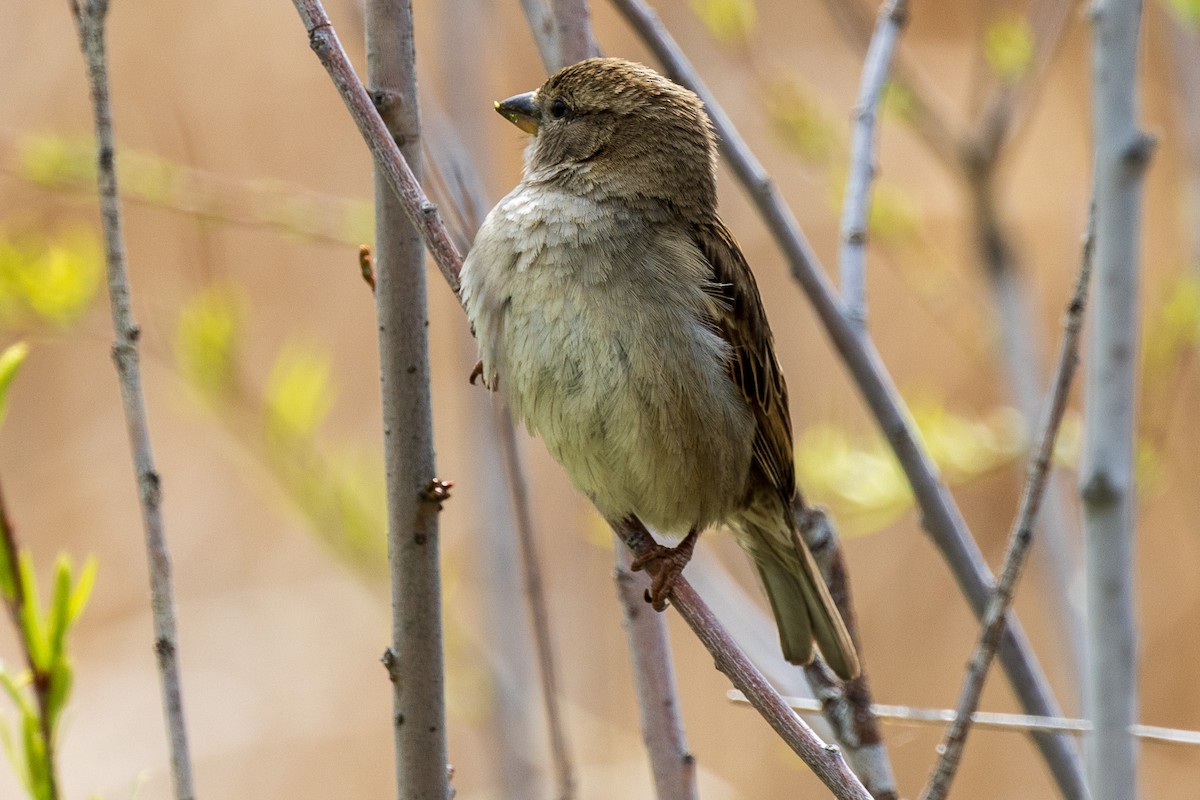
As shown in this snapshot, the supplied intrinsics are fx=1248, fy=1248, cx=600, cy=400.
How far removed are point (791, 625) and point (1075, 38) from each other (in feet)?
16.5

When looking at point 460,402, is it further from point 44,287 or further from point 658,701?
point 658,701

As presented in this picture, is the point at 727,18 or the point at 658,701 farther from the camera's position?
the point at 727,18

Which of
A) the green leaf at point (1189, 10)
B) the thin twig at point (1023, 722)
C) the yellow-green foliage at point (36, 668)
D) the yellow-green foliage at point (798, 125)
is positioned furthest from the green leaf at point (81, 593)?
the green leaf at point (1189, 10)

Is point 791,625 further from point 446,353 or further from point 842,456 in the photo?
point 446,353

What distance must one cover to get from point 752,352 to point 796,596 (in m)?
0.53

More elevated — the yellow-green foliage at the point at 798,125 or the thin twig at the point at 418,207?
the yellow-green foliage at the point at 798,125

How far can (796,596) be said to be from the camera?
2.57 meters

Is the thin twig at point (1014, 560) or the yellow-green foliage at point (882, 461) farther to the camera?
the yellow-green foliage at point (882, 461)

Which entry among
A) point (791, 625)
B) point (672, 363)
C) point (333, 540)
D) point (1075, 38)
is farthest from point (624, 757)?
point (1075, 38)

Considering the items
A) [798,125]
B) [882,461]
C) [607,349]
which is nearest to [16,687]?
[607,349]

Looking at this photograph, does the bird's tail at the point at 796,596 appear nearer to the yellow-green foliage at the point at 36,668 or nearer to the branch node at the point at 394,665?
the branch node at the point at 394,665

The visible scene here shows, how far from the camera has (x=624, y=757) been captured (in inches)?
203

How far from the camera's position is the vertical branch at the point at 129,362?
164cm

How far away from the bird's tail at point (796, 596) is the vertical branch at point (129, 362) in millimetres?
1227
